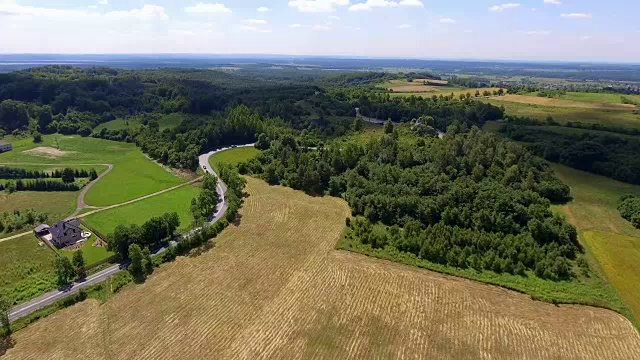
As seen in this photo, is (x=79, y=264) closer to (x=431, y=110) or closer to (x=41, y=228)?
(x=41, y=228)

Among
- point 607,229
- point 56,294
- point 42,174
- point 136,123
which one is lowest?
point 56,294

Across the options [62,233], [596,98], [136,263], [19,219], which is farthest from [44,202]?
[596,98]

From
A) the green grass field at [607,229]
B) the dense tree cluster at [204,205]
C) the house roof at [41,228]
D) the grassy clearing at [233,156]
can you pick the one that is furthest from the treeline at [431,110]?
the house roof at [41,228]

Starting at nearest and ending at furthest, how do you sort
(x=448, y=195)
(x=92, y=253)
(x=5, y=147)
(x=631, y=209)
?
1. (x=92, y=253)
2. (x=631, y=209)
3. (x=448, y=195)
4. (x=5, y=147)

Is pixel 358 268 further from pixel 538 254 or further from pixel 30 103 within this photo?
pixel 30 103

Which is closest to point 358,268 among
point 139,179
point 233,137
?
point 139,179

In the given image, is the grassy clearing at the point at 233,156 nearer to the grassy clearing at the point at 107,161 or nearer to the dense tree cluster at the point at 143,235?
the grassy clearing at the point at 107,161
